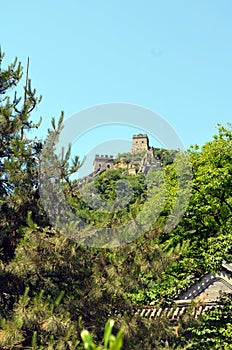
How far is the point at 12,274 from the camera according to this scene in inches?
448

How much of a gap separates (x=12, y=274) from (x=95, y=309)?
6.42 ft

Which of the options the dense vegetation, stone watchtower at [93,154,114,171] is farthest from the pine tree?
stone watchtower at [93,154,114,171]

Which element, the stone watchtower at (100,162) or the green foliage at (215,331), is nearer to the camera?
the green foliage at (215,331)

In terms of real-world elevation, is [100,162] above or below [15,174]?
above

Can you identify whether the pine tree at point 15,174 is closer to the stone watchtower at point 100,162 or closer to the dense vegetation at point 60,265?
the dense vegetation at point 60,265

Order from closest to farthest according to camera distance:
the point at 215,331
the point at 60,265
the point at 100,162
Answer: the point at 60,265 < the point at 215,331 < the point at 100,162

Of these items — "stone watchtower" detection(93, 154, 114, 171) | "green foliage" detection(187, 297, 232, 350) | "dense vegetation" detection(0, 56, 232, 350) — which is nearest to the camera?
"dense vegetation" detection(0, 56, 232, 350)

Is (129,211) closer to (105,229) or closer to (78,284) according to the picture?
(105,229)

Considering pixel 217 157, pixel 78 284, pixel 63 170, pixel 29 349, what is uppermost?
pixel 217 157

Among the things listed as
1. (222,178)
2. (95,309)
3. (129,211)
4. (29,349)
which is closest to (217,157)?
(222,178)

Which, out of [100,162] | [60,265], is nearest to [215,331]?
[60,265]

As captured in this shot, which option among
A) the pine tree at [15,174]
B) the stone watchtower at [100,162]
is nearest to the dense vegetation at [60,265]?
the pine tree at [15,174]

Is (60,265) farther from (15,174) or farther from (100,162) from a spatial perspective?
(100,162)

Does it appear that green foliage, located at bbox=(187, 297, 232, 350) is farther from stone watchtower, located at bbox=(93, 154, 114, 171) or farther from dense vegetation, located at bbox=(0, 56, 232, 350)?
stone watchtower, located at bbox=(93, 154, 114, 171)
